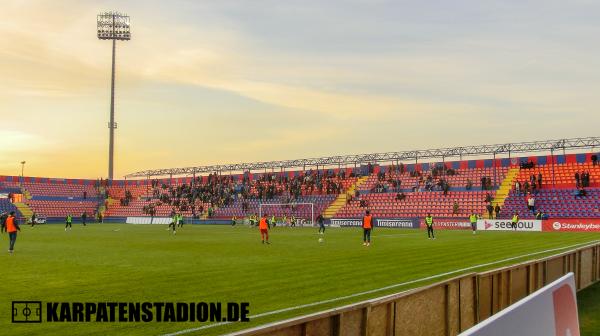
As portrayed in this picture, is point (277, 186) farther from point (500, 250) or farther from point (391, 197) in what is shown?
point (500, 250)

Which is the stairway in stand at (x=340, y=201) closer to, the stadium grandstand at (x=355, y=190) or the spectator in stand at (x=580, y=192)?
the stadium grandstand at (x=355, y=190)

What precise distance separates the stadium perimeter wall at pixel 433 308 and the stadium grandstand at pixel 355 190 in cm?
4239

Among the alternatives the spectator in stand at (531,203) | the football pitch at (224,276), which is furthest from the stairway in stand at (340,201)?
the football pitch at (224,276)

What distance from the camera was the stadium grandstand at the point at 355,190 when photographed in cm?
5484

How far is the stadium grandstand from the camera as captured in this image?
180 feet

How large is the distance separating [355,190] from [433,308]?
61.9 m

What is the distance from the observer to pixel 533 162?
59094 mm

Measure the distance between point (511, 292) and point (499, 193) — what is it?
49417mm

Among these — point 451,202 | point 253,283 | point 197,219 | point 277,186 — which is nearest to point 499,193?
point 451,202

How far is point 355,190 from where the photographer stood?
69.6 meters

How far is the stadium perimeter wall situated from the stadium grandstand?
42389mm

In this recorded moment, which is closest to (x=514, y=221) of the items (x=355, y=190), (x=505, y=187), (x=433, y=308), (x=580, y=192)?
(x=580, y=192)

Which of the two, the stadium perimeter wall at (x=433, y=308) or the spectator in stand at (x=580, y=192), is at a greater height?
the spectator in stand at (x=580, y=192)

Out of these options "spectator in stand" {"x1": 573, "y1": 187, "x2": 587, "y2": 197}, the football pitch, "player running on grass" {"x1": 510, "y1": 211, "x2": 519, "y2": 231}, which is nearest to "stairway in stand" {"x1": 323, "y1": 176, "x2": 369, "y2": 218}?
"player running on grass" {"x1": 510, "y1": 211, "x2": 519, "y2": 231}
